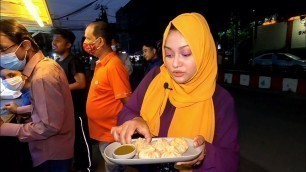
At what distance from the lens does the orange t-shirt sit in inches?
110

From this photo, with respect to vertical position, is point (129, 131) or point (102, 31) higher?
point (102, 31)

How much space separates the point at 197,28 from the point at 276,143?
4.20 metres

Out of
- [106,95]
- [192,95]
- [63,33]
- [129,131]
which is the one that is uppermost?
[63,33]

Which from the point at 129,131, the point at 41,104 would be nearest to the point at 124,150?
the point at 129,131

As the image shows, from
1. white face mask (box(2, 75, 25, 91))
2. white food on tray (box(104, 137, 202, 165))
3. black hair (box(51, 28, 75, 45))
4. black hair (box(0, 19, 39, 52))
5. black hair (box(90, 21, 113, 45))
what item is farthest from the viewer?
black hair (box(51, 28, 75, 45))

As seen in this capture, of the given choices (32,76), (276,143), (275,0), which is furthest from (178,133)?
(275,0)

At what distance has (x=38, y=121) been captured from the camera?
192cm

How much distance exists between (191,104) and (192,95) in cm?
6

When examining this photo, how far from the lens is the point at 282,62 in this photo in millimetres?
15500

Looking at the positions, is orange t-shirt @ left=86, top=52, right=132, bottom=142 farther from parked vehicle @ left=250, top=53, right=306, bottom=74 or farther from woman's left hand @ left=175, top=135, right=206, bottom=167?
parked vehicle @ left=250, top=53, right=306, bottom=74

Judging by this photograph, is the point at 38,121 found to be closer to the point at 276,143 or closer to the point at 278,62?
the point at 276,143

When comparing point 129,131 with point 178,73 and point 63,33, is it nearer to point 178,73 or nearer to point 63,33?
point 178,73

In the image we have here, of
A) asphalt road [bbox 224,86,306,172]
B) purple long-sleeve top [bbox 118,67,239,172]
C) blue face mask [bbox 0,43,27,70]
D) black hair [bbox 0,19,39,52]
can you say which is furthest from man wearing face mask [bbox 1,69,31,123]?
asphalt road [bbox 224,86,306,172]

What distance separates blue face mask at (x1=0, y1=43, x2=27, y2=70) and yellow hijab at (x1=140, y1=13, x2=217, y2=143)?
Result: 3.65 ft
